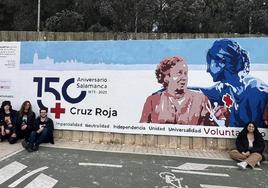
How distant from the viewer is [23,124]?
33.8ft

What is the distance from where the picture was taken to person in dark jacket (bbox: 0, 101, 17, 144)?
10.3 metres

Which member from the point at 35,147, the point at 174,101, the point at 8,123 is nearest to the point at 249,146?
the point at 174,101

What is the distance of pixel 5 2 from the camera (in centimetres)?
5625

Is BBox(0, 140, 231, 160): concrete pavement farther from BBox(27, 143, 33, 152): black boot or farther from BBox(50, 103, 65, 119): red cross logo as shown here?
BBox(50, 103, 65, 119): red cross logo

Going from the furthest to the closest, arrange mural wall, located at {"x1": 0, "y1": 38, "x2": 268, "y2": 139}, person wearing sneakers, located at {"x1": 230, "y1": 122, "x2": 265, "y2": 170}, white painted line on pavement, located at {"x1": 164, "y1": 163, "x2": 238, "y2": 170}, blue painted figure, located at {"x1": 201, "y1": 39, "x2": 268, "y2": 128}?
mural wall, located at {"x1": 0, "y1": 38, "x2": 268, "y2": 139}
blue painted figure, located at {"x1": 201, "y1": 39, "x2": 268, "y2": 128}
person wearing sneakers, located at {"x1": 230, "y1": 122, "x2": 265, "y2": 170}
white painted line on pavement, located at {"x1": 164, "y1": 163, "x2": 238, "y2": 170}

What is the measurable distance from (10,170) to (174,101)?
13.3ft

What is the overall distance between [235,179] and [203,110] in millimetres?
2652

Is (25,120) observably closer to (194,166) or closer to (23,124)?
(23,124)

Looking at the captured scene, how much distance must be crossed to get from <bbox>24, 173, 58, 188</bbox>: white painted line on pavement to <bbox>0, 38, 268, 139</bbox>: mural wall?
336 cm

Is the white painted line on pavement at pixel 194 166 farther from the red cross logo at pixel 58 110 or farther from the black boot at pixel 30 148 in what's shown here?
the red cross logo at pixel 58 110

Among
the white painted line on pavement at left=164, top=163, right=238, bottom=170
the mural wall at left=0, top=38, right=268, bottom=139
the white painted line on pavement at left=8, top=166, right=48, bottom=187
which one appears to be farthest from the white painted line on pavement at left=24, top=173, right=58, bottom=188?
the mural wall at left=0, top=38, right=268, bottom=139

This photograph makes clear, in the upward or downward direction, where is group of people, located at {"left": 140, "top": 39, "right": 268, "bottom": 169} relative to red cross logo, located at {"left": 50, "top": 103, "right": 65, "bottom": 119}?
upward

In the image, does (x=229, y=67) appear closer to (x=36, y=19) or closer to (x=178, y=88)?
(x=178, y=88)

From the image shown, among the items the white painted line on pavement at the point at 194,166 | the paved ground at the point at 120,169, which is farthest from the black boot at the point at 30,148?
the white painted line on pavement at the point at 194,166
